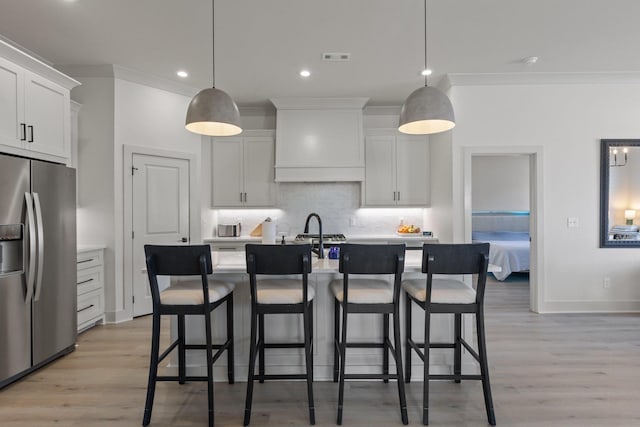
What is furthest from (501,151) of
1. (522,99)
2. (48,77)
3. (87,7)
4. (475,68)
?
(48,77)

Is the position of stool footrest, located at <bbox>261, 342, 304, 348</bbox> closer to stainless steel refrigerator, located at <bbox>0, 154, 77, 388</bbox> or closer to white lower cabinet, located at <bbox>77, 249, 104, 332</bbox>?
stainless steel refrigerator, located at <bbox>0, 154, 77, 388</bbox>

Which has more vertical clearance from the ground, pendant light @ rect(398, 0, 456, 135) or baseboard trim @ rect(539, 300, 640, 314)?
pendant light @ rect(398, 0, 456, 135)

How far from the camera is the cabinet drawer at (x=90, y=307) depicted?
3.44 m

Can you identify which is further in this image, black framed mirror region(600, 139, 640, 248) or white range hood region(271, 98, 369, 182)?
white range hood region(271, 98, 369, 182)

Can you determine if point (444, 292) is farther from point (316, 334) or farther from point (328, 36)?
point (328, 36)

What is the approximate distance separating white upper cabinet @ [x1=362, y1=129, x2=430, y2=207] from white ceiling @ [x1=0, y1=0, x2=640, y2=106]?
987 millimetres

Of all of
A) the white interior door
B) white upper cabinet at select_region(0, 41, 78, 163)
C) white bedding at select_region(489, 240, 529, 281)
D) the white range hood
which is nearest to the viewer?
white upper cabinet at select_region(0, 41, 78, 163)

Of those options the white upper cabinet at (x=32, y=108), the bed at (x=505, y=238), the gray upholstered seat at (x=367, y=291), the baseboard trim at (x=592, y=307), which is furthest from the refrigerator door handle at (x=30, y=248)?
the bed at (x=505, y=238)

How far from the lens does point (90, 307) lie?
3586mm

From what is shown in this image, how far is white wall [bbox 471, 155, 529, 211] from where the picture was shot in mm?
7793

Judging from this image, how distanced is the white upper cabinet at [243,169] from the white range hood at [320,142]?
0.27 m

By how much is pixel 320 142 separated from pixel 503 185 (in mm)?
5104

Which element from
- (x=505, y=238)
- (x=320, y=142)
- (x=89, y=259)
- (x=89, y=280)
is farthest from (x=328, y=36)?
(x=505, y=238)

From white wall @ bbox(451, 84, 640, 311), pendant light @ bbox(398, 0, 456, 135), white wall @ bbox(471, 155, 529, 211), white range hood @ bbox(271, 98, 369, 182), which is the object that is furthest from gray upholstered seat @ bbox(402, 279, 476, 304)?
white wall @ bbox(471, 155, 529, 211)
